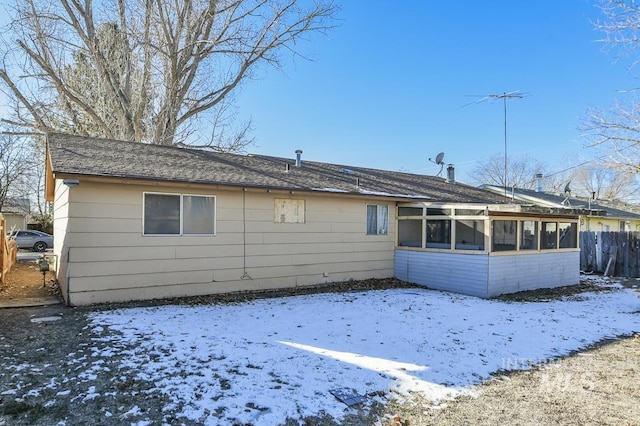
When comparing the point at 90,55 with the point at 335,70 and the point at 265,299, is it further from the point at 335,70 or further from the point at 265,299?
the point at 265,299

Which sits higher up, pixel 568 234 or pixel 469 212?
pixel 469 212

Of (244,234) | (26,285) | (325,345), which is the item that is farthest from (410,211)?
(26,285)

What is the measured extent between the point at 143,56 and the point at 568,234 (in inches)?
627

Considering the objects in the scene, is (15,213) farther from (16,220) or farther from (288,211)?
(288,211)

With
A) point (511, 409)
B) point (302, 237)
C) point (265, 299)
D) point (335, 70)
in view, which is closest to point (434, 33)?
point (335, 70)

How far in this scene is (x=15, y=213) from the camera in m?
29.5

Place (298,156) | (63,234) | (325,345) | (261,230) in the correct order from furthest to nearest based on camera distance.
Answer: (298,156) < (261,230) < (63,234) < (325,345)

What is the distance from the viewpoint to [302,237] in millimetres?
9203

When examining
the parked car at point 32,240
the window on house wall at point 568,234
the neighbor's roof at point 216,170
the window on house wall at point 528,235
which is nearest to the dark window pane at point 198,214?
the neighbor's roof at point 216,170

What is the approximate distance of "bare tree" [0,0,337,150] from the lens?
14062 mm

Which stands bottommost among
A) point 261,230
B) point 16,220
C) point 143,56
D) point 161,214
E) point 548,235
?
point 16,220

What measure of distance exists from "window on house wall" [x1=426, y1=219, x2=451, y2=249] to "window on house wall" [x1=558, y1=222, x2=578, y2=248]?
3746mm

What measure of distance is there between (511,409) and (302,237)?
6.30 m

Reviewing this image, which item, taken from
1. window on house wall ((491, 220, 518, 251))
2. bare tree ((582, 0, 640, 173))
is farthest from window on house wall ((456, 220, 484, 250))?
bare tree ((582, 0, 640, 173))
